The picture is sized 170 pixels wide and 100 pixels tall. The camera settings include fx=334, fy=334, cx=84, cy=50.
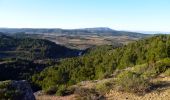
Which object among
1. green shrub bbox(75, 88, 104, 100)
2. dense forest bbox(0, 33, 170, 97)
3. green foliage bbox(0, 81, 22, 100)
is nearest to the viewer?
green foliage bbox(0, 81, 22, 100)

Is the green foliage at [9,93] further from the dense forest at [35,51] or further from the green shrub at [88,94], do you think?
the dense forest at [35,51]

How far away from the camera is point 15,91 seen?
55.4 feet

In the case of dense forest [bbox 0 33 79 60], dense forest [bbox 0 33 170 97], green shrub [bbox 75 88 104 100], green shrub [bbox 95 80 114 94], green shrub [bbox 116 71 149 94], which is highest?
green shrub [bbox 116 71 149 94]

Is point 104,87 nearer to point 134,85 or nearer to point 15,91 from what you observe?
point 134,85

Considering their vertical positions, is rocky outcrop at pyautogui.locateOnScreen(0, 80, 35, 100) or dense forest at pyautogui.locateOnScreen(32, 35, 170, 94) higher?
rocky outcrop at pyautogui.locateOnScreen(0, 80, 35, 100)

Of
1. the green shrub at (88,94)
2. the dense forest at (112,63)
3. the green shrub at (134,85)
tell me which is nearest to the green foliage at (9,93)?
the green shrub at (88,94)

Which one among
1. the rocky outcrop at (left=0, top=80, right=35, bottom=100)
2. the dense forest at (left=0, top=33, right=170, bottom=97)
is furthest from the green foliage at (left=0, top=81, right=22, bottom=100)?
the dense forest at (left=0, top=33, right=170, bottom=97)

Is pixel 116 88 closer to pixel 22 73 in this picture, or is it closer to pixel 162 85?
pixel 162 85

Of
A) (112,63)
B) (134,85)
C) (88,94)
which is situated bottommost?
Answer: (112,63)

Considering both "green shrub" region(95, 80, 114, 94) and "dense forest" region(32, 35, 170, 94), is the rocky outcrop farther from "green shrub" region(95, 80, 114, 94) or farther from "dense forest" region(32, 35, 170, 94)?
"dense forest" region(32, 35, 170, 94)

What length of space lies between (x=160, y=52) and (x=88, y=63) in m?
28.7

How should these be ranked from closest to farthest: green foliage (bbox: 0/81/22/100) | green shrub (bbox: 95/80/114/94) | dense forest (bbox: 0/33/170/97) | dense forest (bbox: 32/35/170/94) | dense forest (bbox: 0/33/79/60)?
green foliage (bbox: 0/81/22/100), green shrub (bbox: 95/80/114/94), dense forest (bbox: 0/33/170/97), dense forest (bbox: 32/35/170/94), dense forest (bbox: 0/33/79/60)

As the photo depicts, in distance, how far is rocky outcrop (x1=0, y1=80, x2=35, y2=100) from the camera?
1680 centimetres

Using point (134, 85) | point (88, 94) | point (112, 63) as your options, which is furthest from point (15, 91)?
point (112, 63)
